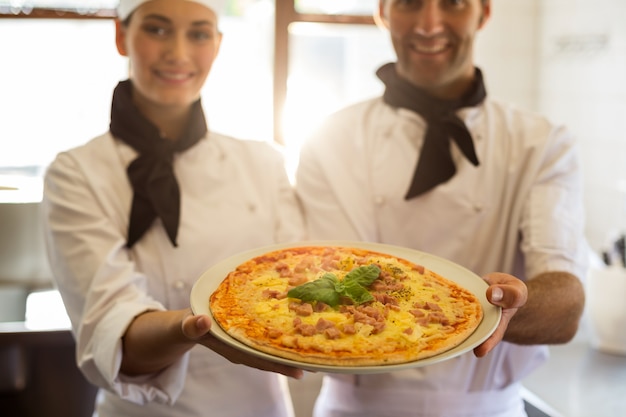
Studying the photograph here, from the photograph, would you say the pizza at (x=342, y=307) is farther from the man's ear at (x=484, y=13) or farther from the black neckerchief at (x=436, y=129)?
the man's ear at (x=484, y=13)

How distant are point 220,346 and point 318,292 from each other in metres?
0.19

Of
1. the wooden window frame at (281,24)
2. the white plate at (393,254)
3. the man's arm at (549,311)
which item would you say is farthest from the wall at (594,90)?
the white plate at (393,254)

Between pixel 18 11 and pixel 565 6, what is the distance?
7.88 ft

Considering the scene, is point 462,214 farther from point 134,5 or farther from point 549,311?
point 134,5

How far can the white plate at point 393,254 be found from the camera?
3.21 ft

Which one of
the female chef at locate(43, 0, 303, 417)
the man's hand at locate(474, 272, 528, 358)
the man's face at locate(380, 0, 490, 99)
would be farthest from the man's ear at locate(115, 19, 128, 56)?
the man's hand at locate(474, 272, 528, 358)

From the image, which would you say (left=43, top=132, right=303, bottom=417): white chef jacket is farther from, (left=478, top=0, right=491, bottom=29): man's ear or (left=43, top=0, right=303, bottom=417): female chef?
(left=478, top=0, right=491, bottom=29): man's ear

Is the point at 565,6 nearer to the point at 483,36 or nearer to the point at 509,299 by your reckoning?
the point at 483,36

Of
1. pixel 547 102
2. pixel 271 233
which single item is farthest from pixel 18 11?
pixel 547 102

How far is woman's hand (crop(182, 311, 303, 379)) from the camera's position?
3.40 ft

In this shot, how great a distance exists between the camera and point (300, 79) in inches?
122

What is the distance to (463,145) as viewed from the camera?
165cm

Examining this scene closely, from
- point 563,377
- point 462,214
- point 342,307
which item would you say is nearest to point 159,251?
point 342,307

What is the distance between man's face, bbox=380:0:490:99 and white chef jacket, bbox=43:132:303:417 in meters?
0.46
